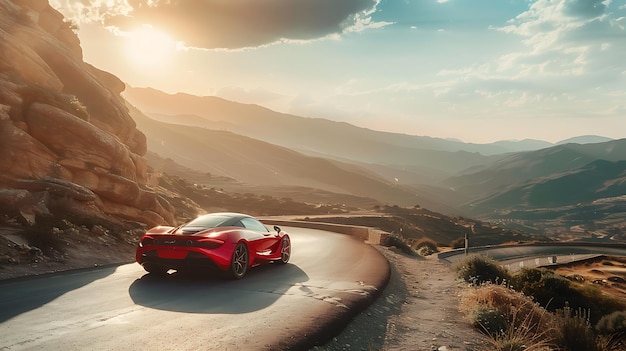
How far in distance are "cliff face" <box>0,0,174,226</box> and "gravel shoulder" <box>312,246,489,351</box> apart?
10.2 m

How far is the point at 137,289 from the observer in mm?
8312

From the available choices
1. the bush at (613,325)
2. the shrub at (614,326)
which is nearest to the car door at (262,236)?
the shrub at (614,326)

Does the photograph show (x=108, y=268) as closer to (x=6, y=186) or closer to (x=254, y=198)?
(x=6, y=186)

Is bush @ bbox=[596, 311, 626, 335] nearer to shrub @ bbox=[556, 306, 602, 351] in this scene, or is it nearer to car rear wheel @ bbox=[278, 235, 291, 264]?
shrub @ bbox=[556, 306, 602, 351]

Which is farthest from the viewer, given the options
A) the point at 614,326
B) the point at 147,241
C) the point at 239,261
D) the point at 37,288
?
the point at 614,326

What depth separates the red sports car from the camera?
8656 millimetres

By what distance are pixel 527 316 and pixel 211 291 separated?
5.21 metres

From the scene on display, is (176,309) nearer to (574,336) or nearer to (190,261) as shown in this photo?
(190,261)

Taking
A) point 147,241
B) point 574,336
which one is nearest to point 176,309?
point 147,241

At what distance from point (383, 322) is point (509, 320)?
7.20 feet

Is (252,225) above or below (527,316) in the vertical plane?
above

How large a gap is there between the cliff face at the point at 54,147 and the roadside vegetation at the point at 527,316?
38.8 ft

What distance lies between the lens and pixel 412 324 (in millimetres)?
7352

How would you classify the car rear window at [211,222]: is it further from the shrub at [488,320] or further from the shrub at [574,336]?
the shrub at [574,336]
